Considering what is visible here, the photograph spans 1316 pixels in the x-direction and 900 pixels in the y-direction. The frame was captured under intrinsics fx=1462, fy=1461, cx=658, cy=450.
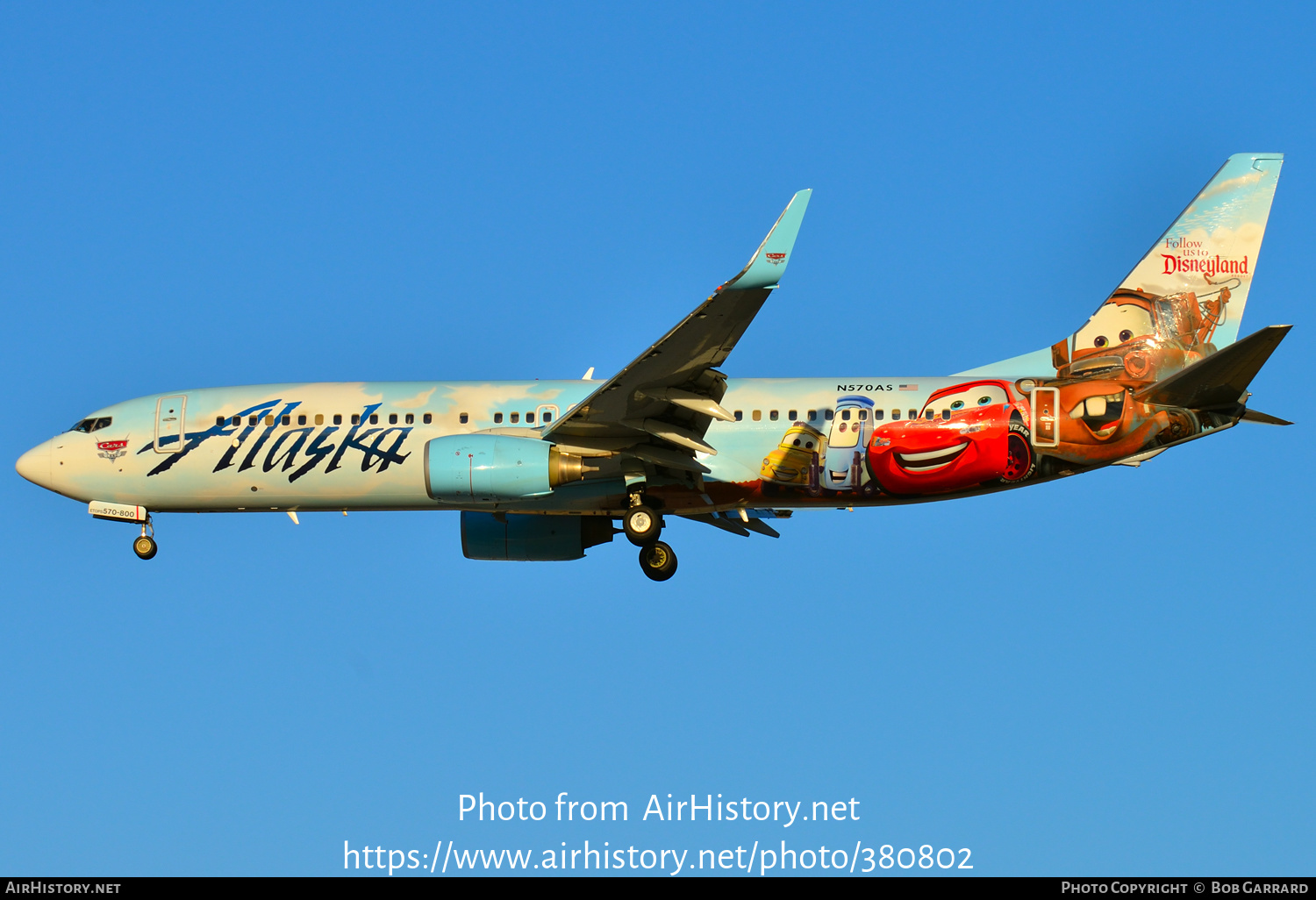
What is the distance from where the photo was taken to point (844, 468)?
1133 inches

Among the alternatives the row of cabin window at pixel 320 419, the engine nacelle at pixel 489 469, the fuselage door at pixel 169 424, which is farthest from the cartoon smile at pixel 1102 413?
the fuselage door at pixel 169 424

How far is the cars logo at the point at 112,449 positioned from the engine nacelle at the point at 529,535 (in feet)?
24.2

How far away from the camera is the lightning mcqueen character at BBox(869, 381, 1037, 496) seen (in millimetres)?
28234

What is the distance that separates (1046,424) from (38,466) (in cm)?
2136

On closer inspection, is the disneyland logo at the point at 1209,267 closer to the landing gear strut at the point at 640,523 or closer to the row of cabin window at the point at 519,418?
the landing gear strut at the point at 640,523

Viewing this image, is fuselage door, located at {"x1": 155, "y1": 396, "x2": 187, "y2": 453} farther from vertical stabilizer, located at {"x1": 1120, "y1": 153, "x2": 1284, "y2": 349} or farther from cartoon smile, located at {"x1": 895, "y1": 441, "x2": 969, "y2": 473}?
vertical stabilizer, located at {"x1": 1120, "y1": 153, "x2": 1284, "y2": 349}

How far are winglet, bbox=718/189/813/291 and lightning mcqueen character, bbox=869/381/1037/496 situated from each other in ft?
22.0

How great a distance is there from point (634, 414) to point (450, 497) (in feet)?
12.5

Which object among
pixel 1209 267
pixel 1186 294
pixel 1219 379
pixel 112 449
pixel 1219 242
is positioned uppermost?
pixel 1219 242

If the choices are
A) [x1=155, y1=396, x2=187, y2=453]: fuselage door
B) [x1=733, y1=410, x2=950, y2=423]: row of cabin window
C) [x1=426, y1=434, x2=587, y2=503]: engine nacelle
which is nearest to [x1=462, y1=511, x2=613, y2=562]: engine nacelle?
[x1=426, y1=434, x2=587, y2=503]: engine nacelle

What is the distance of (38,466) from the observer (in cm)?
3191

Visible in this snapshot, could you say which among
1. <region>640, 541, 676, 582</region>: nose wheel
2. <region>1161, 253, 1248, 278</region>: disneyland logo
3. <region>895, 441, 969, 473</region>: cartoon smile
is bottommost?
<region>640, 541, 676, 582</region>: nose wheel

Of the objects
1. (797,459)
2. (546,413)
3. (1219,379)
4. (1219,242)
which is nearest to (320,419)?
(546,413)

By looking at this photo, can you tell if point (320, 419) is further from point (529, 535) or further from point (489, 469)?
point (529, 535)
